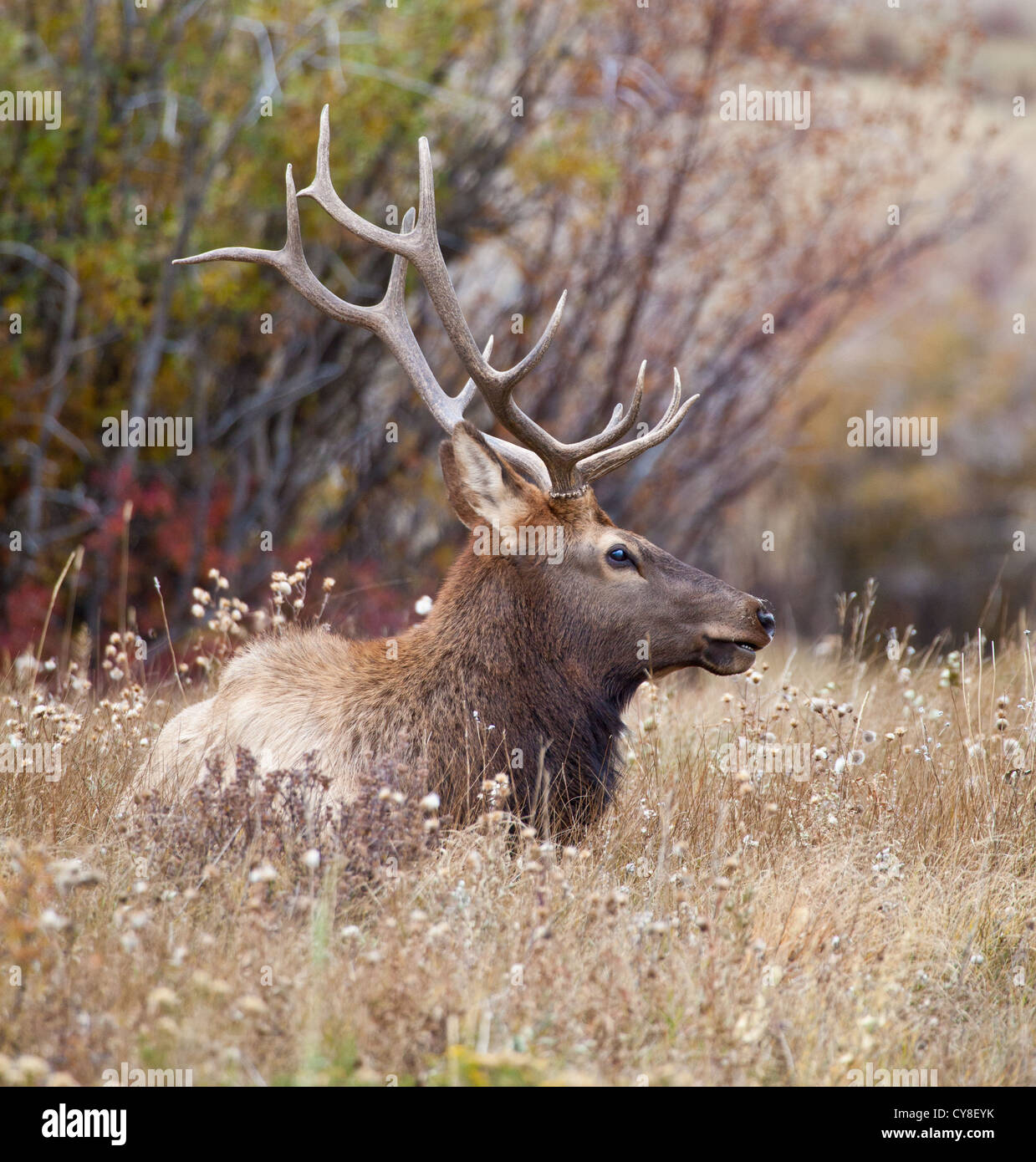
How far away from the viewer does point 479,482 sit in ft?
15.3

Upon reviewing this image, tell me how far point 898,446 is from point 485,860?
58.8ft

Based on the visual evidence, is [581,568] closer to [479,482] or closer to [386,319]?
[479,482]

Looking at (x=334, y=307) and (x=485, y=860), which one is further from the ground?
(x=334, y=307)

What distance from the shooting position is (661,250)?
11.5 m

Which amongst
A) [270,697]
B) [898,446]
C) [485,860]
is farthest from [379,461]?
[898,446]

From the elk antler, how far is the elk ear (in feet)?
0.41

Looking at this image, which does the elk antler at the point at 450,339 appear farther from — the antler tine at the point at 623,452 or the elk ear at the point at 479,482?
the elk ear at the point at 479,482

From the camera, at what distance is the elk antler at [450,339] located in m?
4.67

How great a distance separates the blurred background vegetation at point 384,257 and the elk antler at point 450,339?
3982mm

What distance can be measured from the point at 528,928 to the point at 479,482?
1.72 m

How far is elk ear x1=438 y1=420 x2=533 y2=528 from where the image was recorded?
4.61 metres

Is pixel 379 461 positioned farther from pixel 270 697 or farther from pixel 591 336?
pixel 270 697

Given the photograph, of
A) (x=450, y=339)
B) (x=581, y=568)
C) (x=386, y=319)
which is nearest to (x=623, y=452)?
(x=581, y=568)

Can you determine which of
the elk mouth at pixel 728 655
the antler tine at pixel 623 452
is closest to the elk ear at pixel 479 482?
the antler tine at pixel 623 452
